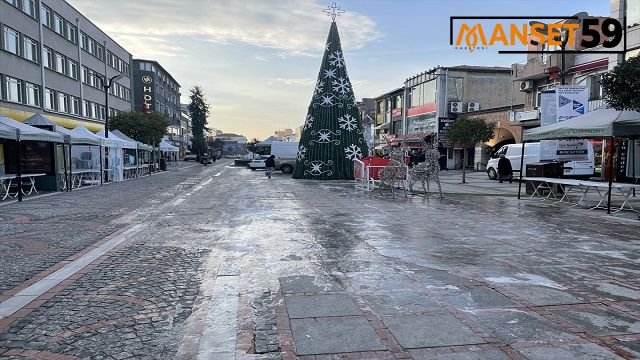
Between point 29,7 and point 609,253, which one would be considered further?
point 29,7

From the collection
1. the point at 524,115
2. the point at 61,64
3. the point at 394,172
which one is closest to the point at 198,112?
the point at 61,64

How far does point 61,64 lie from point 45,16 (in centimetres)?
A: 392

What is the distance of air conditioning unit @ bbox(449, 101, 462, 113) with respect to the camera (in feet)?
133

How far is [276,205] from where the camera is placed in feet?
42.7

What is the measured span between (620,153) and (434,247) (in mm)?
17174

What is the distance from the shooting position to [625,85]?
10.6 m

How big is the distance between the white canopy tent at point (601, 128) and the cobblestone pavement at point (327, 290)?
2.67 metres

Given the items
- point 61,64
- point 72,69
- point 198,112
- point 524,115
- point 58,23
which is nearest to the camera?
point 524,115

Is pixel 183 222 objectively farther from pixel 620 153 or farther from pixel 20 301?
pixel 620 153

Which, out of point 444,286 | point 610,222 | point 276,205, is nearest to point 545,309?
point 444,286

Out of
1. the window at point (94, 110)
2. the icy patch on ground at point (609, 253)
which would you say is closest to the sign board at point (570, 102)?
the icy patch on ground at point (609, 253)

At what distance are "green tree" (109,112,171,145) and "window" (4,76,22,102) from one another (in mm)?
8783

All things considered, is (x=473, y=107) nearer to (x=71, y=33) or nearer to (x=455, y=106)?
(x=455, y=106)

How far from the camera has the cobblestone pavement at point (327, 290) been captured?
3.63 m
